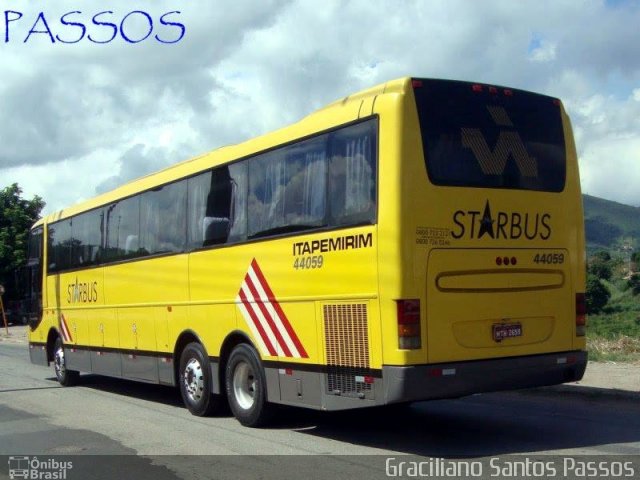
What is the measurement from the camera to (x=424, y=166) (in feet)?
27.9

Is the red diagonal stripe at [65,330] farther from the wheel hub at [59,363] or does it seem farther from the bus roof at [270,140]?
the bus roof at [270,140]

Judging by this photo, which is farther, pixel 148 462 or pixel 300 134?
pixel 300 134

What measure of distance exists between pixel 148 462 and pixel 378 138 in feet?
13.1

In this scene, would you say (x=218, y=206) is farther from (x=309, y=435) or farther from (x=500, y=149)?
(x=500, y=149)

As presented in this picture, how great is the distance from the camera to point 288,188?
32.5ft

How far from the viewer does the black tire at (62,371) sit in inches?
658

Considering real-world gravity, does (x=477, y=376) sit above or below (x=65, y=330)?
below

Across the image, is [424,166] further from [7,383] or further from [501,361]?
[7,383]

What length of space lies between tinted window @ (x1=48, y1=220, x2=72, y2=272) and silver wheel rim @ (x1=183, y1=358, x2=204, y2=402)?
223 inches

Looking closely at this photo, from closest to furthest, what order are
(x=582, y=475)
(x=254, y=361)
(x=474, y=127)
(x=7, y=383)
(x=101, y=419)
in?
(x=582, y=475) < (x=474, y=127) < (x=254, y=361) < (x=101, y=419) < (x=7, y=383)

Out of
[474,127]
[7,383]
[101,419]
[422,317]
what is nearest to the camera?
[422,317]

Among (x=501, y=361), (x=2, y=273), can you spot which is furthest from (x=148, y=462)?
(x=2, y=273)

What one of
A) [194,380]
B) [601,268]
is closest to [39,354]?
[194,380]

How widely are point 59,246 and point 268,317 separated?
867 cm
